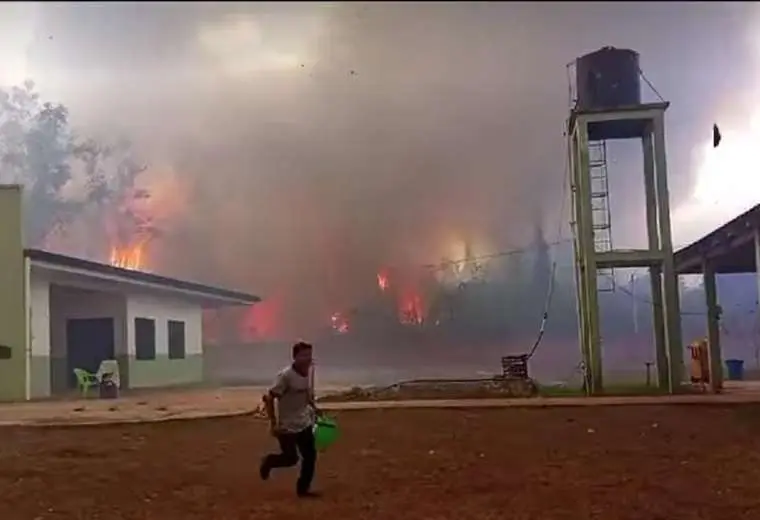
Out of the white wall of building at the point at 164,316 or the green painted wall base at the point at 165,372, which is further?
the white wall of building at the point at 164,316

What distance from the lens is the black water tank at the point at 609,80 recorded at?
20531mm

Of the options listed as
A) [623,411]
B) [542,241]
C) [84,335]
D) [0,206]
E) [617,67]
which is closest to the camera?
[623,411]

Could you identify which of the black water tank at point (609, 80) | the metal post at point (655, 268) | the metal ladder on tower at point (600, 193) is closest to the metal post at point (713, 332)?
the metal post at point (655, 268)

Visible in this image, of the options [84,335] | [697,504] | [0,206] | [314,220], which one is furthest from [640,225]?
[697,504]

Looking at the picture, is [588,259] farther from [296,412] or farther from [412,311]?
[412,311]

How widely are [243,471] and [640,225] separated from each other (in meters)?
33.6

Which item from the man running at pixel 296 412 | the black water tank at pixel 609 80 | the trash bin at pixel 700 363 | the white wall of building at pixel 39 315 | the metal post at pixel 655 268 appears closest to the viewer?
the man running at pixel 296 412

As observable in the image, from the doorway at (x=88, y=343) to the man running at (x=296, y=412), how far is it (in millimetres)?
20657

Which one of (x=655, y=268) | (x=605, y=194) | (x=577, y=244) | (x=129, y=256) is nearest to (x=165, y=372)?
(x=577, y=244)

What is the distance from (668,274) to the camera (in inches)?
765

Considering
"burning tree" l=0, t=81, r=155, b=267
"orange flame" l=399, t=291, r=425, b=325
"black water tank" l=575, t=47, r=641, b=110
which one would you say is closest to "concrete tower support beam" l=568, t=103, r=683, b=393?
"black water tank" l=575, t=47, r=641, b=110

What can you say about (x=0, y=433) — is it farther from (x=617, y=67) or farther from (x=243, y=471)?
(x=617, y=67)

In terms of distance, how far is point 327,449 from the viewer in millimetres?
10539

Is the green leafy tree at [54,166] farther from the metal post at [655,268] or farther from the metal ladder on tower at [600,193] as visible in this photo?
the metal post at [655,268]
